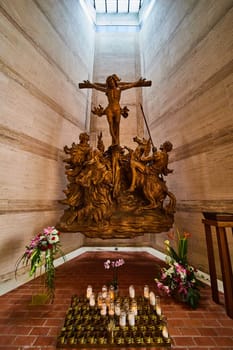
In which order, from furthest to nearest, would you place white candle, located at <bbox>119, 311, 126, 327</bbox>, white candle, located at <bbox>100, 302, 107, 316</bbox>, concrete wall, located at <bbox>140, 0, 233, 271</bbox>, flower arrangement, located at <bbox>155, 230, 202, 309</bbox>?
concrete wall, located at <bbox>140, 0, 233, 271</bbox> < flower arrangement, located at <bbox>155, 230, 202, 309</bbox> < white candle, located at <bbox>100, 302, 107, 316</bbox> < white candle, located at <bbox>119, 311, 126, 327</bbox>

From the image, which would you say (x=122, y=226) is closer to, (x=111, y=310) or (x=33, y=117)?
(x=111, y=310)

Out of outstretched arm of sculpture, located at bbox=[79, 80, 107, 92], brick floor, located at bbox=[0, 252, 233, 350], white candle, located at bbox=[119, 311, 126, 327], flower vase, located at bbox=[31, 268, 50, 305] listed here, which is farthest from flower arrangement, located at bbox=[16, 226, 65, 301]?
outstretched arm of sculpture, located at bbox=[79, 80, 107, 92]

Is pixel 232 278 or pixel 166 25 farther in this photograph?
pixel 166 25

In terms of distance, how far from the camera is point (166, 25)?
139 inches

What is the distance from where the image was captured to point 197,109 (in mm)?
2451

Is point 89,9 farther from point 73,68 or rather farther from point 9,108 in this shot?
point 9,108

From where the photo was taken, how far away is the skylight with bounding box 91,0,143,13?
18.3 feet

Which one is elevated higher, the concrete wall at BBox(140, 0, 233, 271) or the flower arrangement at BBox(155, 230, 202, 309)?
the concrete wall at BBox(140, 0, 233, 271)

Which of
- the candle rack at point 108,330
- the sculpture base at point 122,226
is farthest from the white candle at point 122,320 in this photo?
the sculpture base at point 122,226

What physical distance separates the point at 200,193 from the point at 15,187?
9.25 ft

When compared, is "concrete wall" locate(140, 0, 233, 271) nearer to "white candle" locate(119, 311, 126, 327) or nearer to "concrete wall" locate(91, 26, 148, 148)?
"concrete wall" locate(91, 26, 148, 148)

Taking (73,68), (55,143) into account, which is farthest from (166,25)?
(55,143)

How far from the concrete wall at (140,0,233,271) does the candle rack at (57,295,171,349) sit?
129 cm

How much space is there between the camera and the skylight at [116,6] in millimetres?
5570
